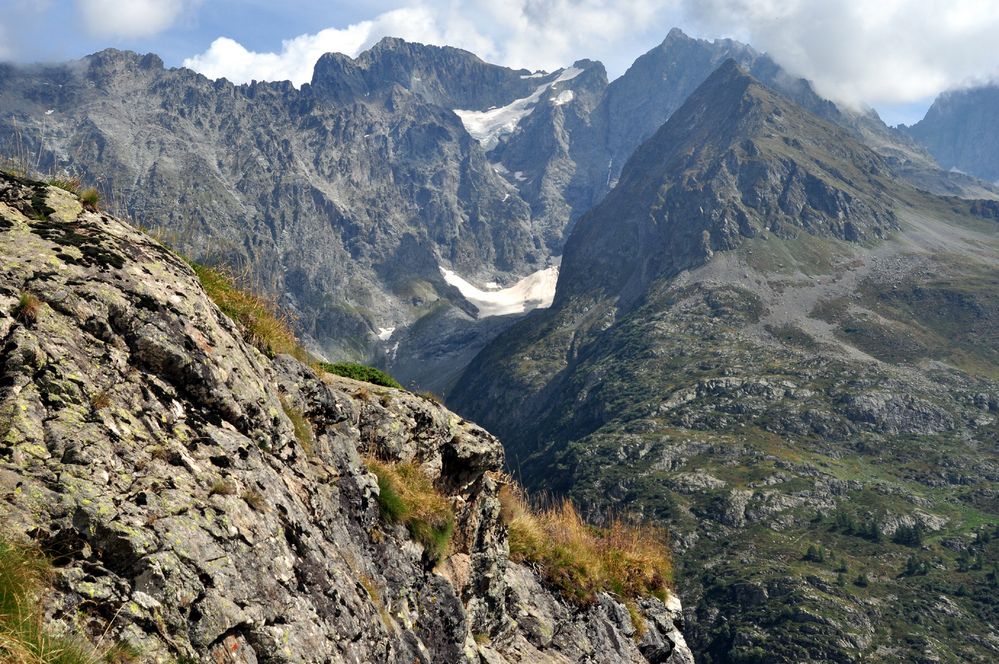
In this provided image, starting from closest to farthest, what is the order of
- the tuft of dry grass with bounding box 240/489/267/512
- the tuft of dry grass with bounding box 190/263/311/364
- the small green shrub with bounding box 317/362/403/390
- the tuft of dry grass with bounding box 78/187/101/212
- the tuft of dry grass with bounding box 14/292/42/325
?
the tuft of dry grass with bounding box 14/292/42/325, the tuft of dry grass with bounding box 240/489/267/512, the tuft of dry grass with bounding box 78/187/101/212, the tuft of dry grass with bounding box 190/263/311/364, the small green shrub with bounding box 317/362/403/390

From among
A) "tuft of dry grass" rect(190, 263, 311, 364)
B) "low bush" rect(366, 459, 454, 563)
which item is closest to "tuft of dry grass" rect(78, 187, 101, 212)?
"tuft of dry grass" rect(190, 263, 311, 364)

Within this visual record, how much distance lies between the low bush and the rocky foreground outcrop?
0.30 m

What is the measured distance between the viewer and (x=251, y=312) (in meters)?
14.5

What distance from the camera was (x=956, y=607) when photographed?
191 m

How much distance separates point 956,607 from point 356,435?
21815 cm

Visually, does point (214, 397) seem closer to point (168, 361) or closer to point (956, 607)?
A: point (168, 361)

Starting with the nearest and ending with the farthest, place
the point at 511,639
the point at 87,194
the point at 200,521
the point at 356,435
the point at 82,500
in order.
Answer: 1. the point at 82,500
2. the point at 200,521
3. the point at 87,194
4. the point at 356,435
5. the point at 511,639

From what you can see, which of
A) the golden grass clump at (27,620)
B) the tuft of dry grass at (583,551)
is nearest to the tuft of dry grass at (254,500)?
the golden grass clump at (27,620)

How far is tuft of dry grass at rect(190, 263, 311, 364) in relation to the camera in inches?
545

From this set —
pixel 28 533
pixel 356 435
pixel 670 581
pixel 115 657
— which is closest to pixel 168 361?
pixel 28 533

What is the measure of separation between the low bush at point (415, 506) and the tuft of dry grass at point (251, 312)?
2.73 meters

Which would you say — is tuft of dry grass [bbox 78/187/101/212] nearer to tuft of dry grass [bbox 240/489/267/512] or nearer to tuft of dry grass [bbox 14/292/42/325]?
tuft of dry grass [bbox 14/292/42/325]

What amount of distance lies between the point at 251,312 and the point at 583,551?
10706mm

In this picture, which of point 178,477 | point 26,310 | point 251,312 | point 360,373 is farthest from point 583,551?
point 26,310
